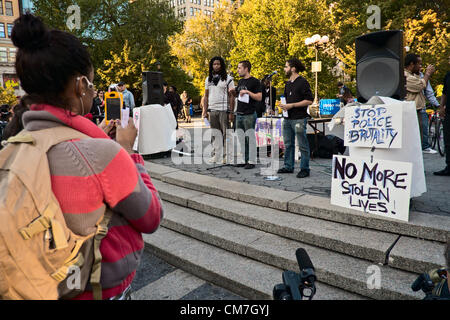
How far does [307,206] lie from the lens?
3803 millimetres

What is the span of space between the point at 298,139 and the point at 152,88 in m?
4.10

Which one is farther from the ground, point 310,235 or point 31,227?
point 31,227

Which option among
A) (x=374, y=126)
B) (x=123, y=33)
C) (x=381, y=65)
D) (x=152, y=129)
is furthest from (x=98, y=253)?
(x=123, y=33)

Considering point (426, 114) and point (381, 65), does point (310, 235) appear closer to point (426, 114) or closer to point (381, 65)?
point (381, 65)

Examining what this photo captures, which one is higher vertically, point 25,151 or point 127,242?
point 25,151

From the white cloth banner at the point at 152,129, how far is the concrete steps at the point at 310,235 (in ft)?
9.37

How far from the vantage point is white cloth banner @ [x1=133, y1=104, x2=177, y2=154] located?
7355 mm

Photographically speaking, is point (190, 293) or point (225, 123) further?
point (225, 123)

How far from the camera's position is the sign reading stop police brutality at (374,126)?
344 centimetres

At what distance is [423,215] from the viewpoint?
3322 millimetres

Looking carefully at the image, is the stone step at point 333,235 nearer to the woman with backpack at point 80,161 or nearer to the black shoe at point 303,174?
the black shoe at point 303,174

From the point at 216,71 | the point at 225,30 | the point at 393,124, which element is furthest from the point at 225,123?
the point at 225,30
